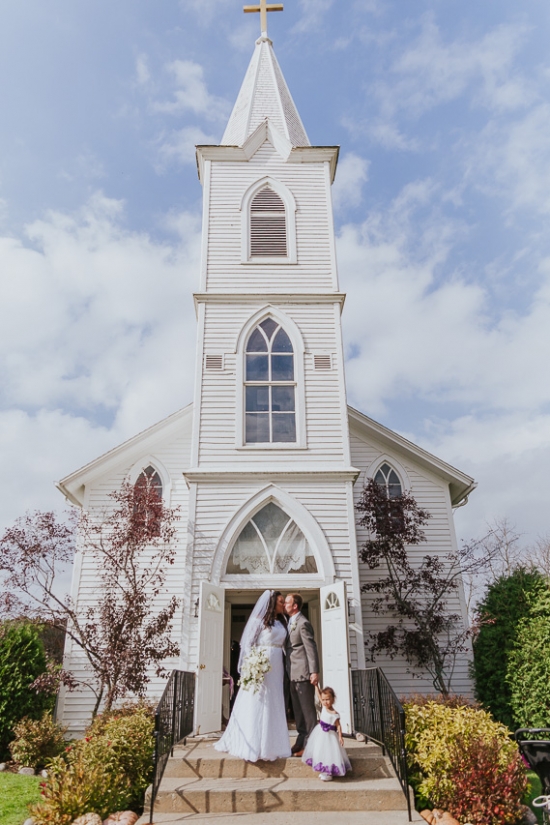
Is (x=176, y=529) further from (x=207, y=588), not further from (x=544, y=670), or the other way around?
(x=544, y=670)

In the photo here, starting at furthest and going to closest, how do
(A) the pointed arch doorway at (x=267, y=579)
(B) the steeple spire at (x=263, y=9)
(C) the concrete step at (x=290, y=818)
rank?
(B) the steeple spire at (x=263, y=9) < (A) the pointed arch doorway at (x=267, y=579) < (C) the concrete step at (x=290, y=818)

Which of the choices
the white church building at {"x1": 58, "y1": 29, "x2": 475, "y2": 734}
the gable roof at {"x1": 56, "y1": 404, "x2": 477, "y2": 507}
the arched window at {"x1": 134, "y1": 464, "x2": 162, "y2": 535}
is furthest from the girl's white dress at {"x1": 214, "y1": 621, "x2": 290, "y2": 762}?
the gable roof at {"x1": 56, "y1": 404, "x2": 477, "y2": 507}

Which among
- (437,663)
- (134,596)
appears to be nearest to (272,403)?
(134,596)

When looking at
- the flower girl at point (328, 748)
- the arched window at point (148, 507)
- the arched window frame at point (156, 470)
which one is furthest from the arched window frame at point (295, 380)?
the flower girl at point (328, 748)

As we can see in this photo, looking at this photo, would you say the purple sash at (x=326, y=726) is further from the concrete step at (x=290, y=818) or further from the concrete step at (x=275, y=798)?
the concrete step at (x=290, y=818)

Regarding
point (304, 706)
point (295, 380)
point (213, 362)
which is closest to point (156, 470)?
point (213, 362)

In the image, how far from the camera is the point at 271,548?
10.6 metres

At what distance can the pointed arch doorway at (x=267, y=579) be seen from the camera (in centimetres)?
920

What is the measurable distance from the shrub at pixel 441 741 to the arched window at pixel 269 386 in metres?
5.37

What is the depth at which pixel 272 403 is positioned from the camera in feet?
38.8

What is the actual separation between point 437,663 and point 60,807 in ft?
25.8

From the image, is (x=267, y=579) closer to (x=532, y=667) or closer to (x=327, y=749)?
(x=327, y=749)

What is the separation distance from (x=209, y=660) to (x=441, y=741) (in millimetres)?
3738

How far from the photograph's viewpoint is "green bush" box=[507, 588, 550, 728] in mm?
9711
